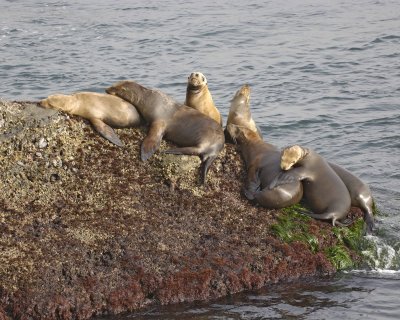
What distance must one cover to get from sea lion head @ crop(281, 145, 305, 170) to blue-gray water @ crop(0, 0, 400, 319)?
1184 millimetres

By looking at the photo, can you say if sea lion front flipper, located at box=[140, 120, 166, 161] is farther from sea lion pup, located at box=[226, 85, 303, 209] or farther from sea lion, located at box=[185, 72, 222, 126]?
sea lion, located at box=[185, 72, 222, 126]

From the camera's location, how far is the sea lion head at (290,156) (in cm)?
919

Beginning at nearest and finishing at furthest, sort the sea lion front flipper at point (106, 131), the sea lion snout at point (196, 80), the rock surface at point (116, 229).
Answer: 1. the rock surface at point (116, 229)
2. the sea lion front flipper at point (106, 131)
3. the sea lion snout at point (196, 80)

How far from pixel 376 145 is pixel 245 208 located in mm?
5965

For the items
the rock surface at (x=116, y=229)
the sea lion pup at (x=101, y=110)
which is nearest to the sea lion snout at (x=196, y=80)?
the sea lion pup at (x=101, y=110)

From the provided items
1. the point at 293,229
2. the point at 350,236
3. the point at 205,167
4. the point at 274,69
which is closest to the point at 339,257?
the point at 350,236

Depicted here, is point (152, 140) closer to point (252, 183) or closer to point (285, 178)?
point (252, 183)

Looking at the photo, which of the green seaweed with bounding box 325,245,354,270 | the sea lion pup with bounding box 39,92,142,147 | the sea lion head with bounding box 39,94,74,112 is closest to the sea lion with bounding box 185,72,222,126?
the sea lion pup with bounding box 39,92,142,147

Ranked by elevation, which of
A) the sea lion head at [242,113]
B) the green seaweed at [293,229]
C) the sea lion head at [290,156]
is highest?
the sea lion head at [242,113]

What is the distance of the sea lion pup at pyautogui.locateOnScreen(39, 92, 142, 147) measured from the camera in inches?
347

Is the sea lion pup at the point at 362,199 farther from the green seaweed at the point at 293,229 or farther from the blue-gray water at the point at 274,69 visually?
the green seaweed at the point at 293,229

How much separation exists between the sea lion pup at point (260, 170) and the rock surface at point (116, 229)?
0.11 meters

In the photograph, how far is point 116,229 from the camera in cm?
785

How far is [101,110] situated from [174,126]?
0.78 meters
